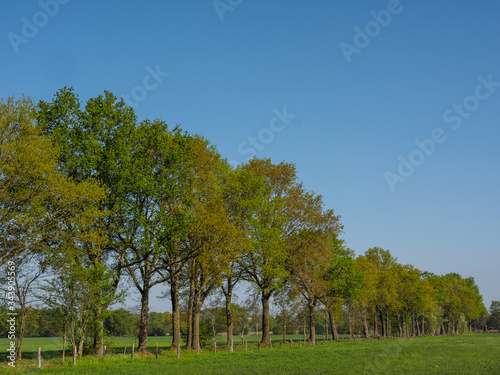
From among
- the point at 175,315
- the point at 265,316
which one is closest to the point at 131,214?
the point at 175,315

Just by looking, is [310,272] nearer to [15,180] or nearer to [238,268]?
[238,268]

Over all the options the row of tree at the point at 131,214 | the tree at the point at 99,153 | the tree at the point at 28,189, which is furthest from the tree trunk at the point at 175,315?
the tree at the point at 28,189

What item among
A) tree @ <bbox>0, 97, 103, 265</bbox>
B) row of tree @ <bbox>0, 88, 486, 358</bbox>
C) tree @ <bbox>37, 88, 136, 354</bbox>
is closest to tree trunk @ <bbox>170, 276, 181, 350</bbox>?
row of tree @ <bbox>0, 88, 486, 358</bbox>

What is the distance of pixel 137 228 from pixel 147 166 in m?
6.18

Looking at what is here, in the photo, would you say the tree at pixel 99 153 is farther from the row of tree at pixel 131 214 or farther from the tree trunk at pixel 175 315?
the tree trunk at pixel 175 315

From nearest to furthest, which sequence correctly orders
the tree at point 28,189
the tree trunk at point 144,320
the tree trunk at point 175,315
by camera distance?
the tree at point 28,189 < the tree trunk at point 144,320 < the tree trunk at point 175,315

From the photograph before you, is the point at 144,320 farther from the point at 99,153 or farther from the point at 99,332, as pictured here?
the point at 99,153

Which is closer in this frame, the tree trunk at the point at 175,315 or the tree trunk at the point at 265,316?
A: the tree trunk at the point at 175,315

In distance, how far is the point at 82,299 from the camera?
1243 inches

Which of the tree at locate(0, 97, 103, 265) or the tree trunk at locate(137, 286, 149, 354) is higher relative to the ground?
the tree at locate(0, 97, 103, 265)

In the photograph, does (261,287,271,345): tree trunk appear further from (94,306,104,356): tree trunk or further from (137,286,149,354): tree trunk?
(94,306,104,356): tree trunk

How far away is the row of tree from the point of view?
30891 mm

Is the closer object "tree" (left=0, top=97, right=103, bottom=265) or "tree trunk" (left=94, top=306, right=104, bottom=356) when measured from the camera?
"tree" (left=0, top=97, right=103, bottom=265)

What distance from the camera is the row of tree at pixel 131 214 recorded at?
101 feet
